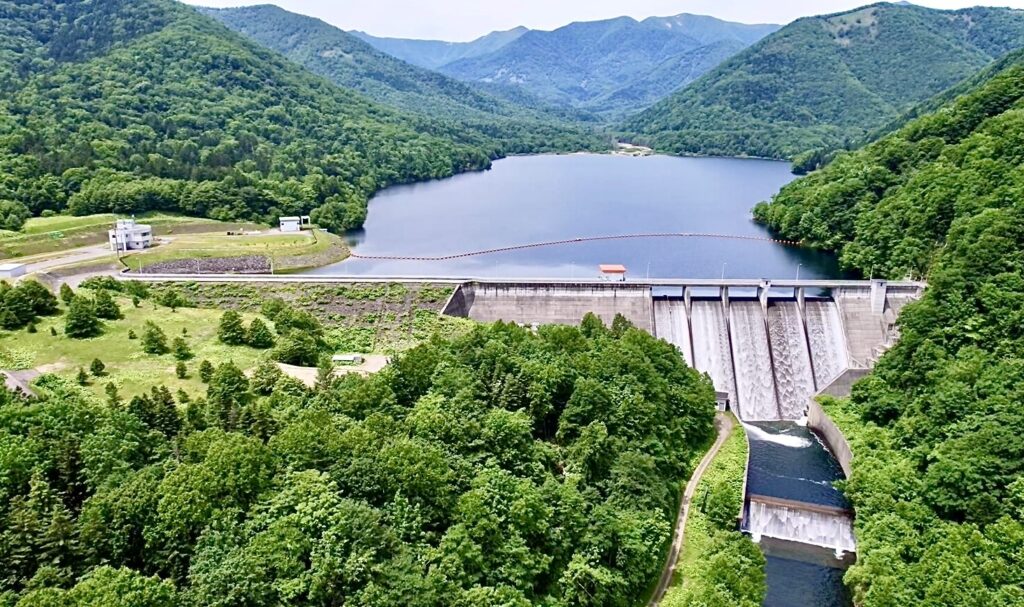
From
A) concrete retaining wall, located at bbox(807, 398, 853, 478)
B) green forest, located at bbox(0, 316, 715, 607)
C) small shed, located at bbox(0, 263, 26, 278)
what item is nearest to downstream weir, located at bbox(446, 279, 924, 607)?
concrete retaining wall, located at bbox(807, 398, 853, 478)

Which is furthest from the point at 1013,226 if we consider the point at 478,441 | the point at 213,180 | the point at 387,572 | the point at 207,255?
the point at 213,180

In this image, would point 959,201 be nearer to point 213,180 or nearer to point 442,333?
point 442,333

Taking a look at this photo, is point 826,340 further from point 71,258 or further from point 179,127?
point 179,127

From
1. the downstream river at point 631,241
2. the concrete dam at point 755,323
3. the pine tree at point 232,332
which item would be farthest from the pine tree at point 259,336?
the downstream river at point 631,241

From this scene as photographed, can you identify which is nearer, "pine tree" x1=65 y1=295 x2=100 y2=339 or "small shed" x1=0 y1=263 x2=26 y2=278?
"pine tree" x1=65 y1=295 x2=100 y2=339

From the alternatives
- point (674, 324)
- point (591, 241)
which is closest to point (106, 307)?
point (674, 324)

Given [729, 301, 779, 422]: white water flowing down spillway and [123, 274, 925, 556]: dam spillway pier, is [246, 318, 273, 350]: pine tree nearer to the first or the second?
A: [123, 274, 925, 556]: dam spillway pier
